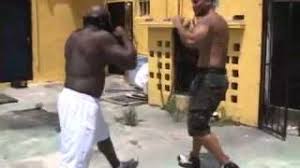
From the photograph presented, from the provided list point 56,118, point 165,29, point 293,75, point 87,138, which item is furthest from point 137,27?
point 87,138

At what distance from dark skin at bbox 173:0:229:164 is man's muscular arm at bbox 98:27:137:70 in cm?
91

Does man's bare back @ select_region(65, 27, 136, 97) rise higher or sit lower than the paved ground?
higher

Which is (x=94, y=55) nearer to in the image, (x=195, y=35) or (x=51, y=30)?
(x=195, y=35)

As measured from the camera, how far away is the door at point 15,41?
35.7 feet

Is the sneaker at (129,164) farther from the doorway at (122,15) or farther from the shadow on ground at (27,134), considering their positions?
the doorway at (122,15)

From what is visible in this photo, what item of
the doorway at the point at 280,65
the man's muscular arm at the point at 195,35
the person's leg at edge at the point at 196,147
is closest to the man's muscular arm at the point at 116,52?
the man's muscular arm at the point at 195,35

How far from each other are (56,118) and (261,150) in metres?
3.21

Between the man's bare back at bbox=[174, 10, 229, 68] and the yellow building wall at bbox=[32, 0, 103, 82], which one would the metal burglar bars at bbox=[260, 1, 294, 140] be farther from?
the yellow building wall at bbox=[32, 0, 103, 82]

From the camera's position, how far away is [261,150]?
6211 mm

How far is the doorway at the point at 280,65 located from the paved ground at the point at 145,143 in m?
0.33

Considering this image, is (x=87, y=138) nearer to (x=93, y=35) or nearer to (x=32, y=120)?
(x=93, y=35)

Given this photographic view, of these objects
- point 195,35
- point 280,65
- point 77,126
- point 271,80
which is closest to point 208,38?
point 195,35

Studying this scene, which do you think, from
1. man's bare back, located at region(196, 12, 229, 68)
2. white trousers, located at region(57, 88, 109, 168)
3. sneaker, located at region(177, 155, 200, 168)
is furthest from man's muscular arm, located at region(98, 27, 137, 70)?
sneaker, located at region(177, 155, 200, 168)

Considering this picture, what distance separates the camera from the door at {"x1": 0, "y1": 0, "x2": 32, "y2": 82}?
429 inches
